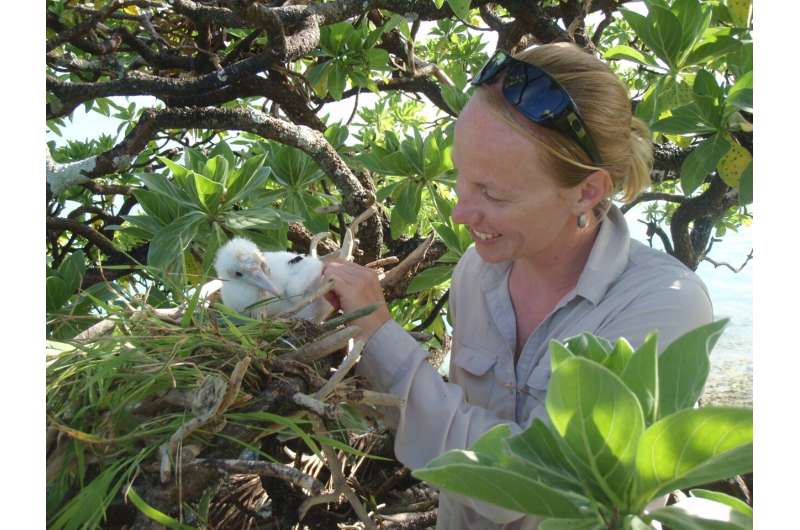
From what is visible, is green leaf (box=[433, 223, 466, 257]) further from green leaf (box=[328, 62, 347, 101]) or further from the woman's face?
green leaf (box=[328, 62, 347, 101])

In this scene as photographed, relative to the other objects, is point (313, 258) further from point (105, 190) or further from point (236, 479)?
point (105, 190)

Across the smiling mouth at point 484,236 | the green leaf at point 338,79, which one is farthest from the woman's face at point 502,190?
the green leaf at point 338,79

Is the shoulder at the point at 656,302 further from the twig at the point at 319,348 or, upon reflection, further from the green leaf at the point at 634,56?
the green leaf at the point at 634,56

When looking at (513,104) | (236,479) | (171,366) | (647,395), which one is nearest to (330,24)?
(513,104)

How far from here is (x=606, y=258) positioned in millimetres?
1517

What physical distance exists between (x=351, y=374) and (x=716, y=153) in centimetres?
95

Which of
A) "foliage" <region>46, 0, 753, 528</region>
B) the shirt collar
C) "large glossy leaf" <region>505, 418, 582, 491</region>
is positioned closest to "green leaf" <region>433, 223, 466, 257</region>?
"foliage" <region>46, 0, 753, 528</region>

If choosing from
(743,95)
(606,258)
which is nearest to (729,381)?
(606,258)

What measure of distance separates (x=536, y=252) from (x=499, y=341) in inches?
9.1

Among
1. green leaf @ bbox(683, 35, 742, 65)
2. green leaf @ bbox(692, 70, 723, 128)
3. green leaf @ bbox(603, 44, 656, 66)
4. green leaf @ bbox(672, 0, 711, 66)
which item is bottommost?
green leaf @ bbox(692, 70, 723, 128)

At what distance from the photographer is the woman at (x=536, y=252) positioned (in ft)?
4.42

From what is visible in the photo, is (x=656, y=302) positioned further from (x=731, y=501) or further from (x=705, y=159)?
(x=731, y=501)

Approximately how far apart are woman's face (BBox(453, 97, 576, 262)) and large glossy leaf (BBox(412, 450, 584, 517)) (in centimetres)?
85

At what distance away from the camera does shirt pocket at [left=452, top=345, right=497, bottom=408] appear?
63.8 inches
